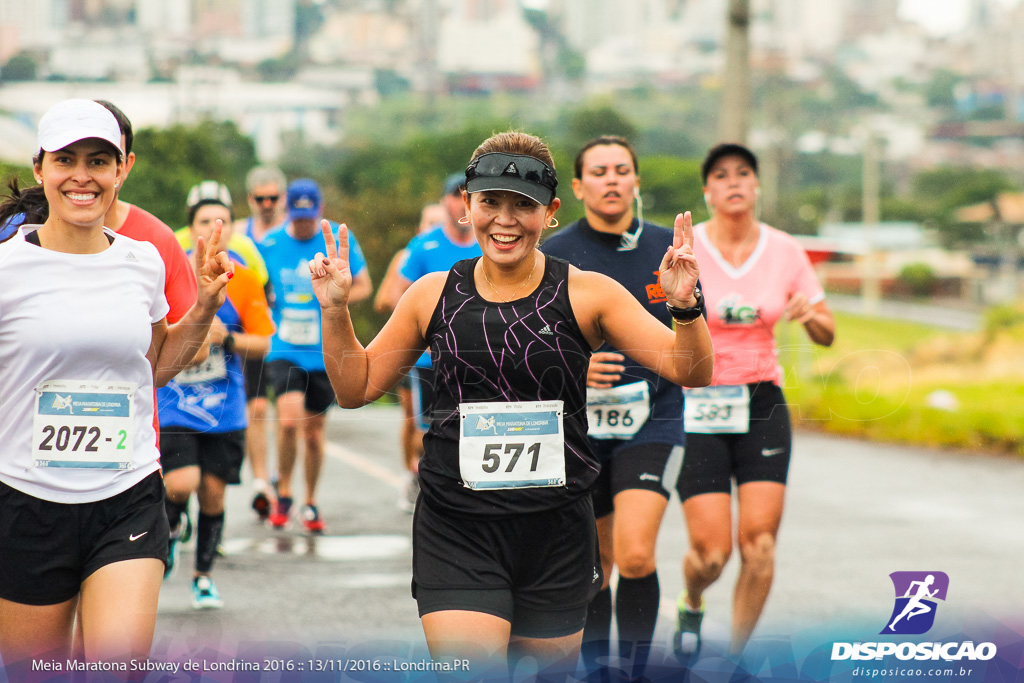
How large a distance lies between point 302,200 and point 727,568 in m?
3.71

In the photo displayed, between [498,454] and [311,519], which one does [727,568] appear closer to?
[311,519]

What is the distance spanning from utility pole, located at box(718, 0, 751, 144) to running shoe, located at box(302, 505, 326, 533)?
8519 millimetres

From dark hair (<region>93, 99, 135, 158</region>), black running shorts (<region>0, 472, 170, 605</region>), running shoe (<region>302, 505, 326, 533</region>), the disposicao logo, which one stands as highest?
dark hair (<region>93, 99, 135, 158</region>)

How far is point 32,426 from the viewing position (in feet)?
11.1

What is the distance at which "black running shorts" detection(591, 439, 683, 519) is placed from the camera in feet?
16.0

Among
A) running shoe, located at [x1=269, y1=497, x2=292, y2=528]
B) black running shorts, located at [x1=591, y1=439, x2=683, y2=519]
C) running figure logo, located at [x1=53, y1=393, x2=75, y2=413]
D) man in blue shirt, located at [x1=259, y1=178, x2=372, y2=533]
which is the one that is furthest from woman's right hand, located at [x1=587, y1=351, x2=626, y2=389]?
running shoe, located at [x1=269, y1=497, x2=292, y2=528]

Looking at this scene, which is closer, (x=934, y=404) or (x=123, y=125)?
(x=123, y=125)

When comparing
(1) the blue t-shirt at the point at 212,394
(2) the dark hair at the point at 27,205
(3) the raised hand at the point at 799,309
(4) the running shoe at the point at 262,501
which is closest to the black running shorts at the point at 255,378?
(1) the blue t-shirt at the point at 212,394

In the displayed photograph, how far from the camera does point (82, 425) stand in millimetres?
3381

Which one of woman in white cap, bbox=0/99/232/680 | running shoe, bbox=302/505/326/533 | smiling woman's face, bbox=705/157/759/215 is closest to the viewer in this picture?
woman in white cap, bbox=0/99/232/680

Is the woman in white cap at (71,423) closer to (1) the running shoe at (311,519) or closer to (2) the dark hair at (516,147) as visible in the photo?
(2) the dark hair at (516,147)

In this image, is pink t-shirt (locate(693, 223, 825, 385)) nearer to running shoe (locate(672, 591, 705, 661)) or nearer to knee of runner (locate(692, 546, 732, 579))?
knee of runner (locate(692, 546, 732, 579))

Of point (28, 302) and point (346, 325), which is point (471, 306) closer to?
point (346, 325)

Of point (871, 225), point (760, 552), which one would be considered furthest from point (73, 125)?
point (871, 225)
